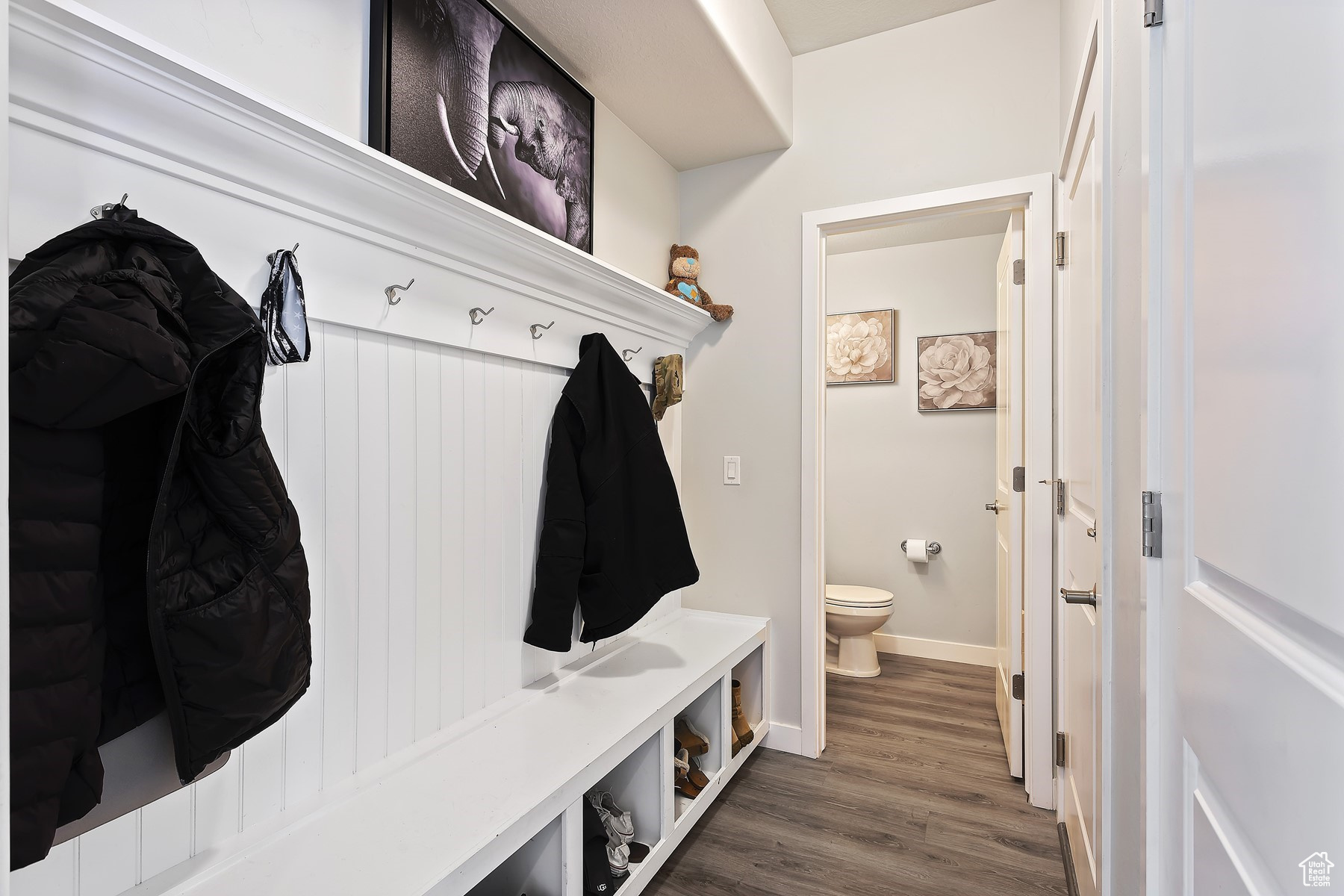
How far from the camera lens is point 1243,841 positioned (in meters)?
0.60

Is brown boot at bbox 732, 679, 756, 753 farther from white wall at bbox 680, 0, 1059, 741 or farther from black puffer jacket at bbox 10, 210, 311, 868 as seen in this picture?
black puffer jacket at bbox 10, 210, 311, 868

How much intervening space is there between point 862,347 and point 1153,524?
10.1 ft

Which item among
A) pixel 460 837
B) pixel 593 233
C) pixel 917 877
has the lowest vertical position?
pixel 917 877

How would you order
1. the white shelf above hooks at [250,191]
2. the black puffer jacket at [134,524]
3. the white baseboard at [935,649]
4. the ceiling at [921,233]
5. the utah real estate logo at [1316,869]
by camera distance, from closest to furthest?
the utah real estate logo at [1316,869] → the black puffer jacket at [134,524] → the white shelf above hooks at [250,191] → the ceiling at [921,233] → the white baseboard at [935,649]

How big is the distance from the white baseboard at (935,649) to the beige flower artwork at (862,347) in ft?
4.81

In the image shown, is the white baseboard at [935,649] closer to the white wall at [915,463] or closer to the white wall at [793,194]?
the white wall at [915,463]

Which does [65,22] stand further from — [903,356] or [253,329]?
[903,356]

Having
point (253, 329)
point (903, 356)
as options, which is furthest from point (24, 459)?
point (903, 356)

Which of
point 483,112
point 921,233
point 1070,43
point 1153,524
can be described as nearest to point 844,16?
point 1070,43

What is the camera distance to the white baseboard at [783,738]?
2.45 m

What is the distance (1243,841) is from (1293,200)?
1.82ft

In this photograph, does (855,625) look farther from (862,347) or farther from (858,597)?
(862,347)

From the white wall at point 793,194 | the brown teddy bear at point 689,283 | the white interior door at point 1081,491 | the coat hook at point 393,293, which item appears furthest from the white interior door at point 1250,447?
the brown teddy bear at point 689,283

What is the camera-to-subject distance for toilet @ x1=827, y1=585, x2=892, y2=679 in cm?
321
